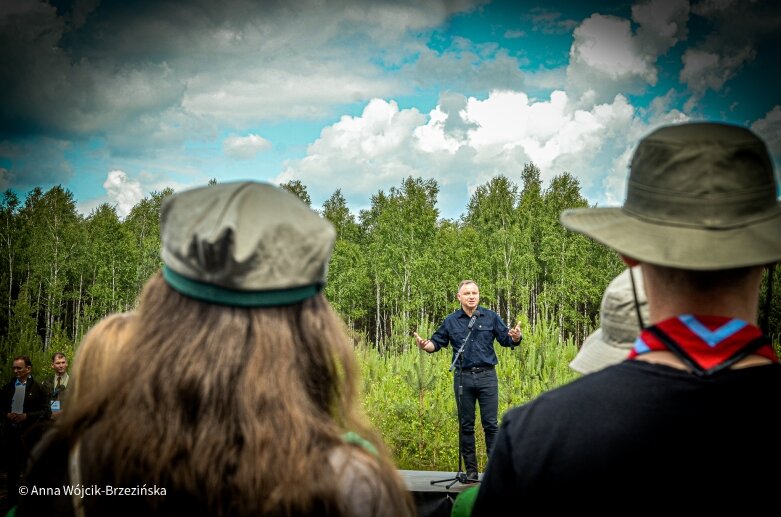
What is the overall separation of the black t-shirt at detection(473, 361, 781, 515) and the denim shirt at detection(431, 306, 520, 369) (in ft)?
18.9

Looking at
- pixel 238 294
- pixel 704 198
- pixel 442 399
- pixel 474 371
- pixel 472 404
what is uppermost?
pixel 704 198

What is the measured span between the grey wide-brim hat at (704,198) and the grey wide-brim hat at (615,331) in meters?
0.93

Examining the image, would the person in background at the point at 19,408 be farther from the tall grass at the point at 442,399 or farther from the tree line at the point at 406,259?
the tree line at the point at 406,259

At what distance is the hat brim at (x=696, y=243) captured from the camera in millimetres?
911

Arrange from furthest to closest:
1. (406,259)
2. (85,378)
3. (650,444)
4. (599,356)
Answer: (406,259) < (599,356) < (85,378) < (650,444)

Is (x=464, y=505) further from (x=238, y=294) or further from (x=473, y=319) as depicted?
(x=473, y=319)

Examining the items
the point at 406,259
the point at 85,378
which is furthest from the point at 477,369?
the point at 406,259

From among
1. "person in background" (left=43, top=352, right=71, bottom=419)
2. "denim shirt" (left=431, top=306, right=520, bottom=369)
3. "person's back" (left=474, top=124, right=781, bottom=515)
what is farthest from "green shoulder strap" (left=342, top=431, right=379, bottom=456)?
"person in background" (left=43, top=352, right=71, bottom=419)

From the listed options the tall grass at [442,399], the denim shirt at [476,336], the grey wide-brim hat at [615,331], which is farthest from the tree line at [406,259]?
the grey wide-brim hat at [615,331]

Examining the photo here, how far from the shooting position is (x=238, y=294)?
94 centimetres

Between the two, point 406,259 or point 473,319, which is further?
point 406,259

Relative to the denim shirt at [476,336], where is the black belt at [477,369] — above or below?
below

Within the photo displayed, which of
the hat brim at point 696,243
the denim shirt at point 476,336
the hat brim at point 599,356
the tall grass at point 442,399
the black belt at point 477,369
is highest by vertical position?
the hat brim at point 696,243

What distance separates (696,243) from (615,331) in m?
1.11
